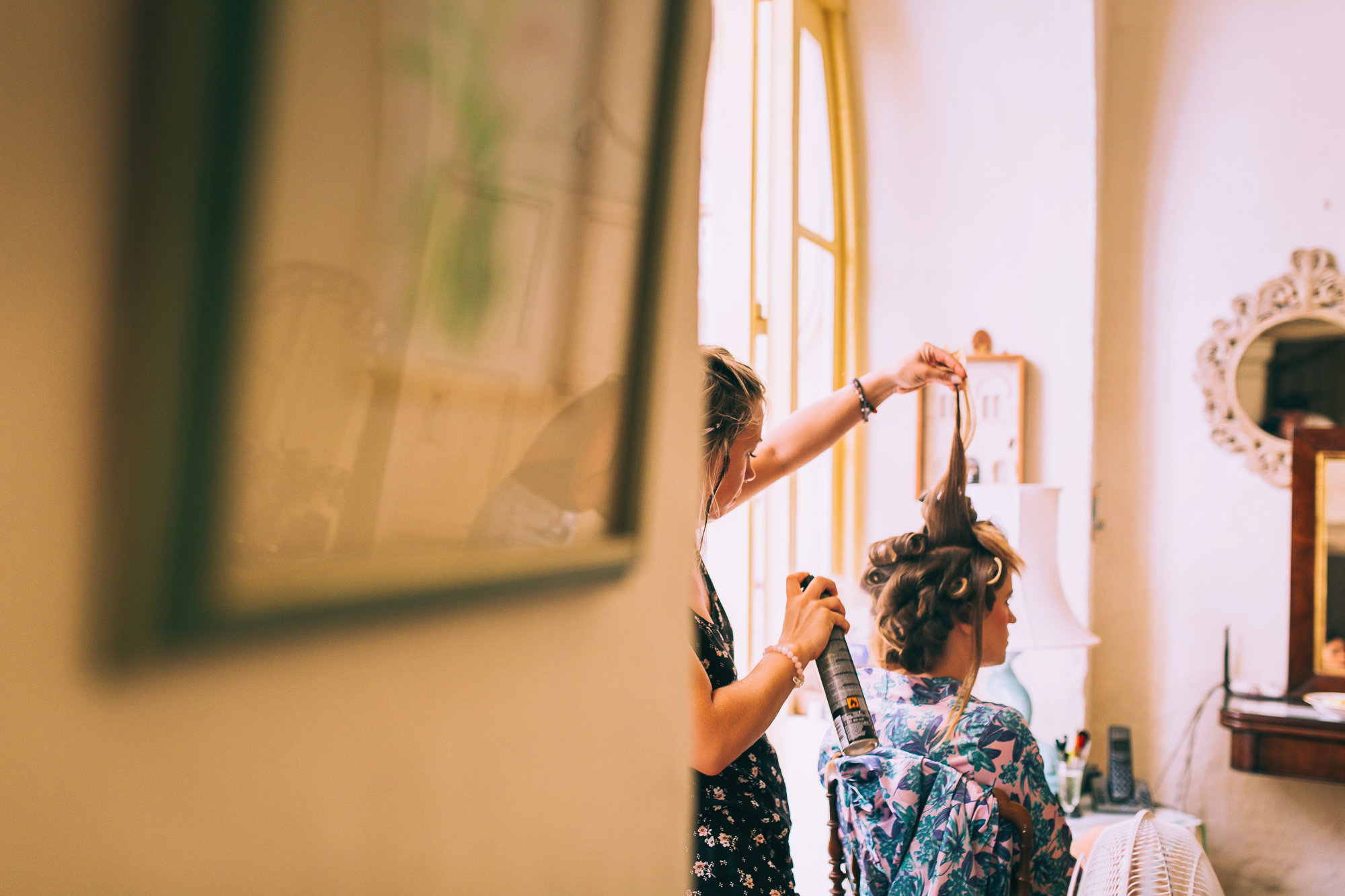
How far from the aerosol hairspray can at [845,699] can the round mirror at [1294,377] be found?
2.55 meters

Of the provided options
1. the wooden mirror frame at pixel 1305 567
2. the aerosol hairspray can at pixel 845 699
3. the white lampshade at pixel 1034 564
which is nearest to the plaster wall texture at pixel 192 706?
the aerosol hairspray can at pixel 845 699

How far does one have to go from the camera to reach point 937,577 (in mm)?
1771

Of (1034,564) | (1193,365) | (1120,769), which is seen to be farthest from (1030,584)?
(1193,365)

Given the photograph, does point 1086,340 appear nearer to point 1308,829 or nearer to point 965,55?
point 965,55

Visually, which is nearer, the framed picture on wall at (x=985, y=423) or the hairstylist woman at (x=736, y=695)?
the hairstylist woman at (x=736, y=695)

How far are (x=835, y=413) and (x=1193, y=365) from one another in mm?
2091

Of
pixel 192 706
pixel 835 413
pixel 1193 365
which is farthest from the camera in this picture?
pixel 1193 365

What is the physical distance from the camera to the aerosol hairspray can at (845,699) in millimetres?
952

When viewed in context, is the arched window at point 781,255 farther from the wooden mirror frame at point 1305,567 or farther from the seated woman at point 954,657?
the wooden mirror frame at point 1305,567

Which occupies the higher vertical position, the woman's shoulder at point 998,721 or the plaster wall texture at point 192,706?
the plaster wall texture at point 192,706

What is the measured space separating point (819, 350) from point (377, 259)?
9.55 ft

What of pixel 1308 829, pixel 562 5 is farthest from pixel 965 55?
pixel 562 5

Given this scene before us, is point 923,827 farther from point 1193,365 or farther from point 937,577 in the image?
point 1193,365

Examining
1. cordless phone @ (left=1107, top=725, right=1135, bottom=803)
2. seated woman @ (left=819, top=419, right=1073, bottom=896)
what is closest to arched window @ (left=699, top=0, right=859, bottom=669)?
seated woman @ (left=819, top=419, right=1073, bottom=896)
